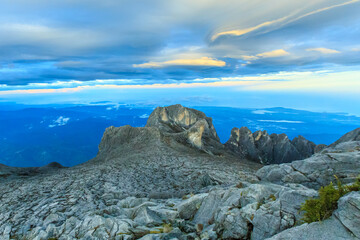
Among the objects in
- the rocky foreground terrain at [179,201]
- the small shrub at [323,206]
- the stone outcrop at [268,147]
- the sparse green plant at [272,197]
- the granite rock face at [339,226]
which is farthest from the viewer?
the stone outcrop at [268,147]

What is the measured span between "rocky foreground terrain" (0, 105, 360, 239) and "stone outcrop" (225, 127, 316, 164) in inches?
3038

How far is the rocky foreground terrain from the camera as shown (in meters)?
11.5

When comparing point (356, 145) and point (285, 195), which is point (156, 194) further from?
point (356, 145)

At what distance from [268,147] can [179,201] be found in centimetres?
11230

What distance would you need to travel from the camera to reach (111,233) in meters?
13.6

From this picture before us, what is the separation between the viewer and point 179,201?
20.0 m

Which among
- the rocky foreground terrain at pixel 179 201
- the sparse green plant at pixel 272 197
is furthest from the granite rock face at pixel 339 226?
the sparse green plant at pixel 272 197

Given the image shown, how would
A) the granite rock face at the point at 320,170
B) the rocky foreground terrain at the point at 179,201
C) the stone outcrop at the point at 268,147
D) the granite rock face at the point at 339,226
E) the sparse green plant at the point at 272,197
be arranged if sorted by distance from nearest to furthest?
the granite rock face at the point at 339,226, the rocky foreground terrain at the point at 179,201, the sparse green plant at the point at 272,197, the granite rock face at the point at 320,170, the stone outcrop at the point at 268,147

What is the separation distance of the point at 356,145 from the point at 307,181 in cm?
1182

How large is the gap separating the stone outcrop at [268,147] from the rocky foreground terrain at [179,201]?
77.2 m

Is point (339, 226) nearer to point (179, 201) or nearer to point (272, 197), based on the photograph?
point (272, 197)

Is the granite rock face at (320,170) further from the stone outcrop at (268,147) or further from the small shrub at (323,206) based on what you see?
the stone outcrop at (268,147)

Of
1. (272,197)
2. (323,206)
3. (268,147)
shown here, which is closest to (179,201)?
(272,197)

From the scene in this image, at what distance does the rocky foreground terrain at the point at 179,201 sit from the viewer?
37.9 ft
